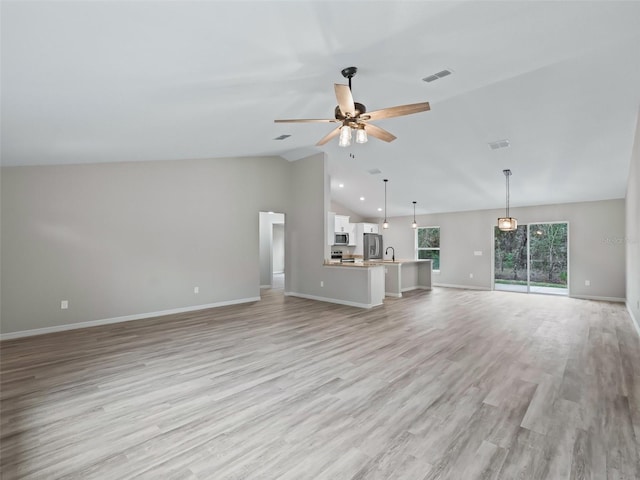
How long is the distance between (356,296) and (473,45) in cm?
472

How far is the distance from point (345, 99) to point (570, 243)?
7.93 metres

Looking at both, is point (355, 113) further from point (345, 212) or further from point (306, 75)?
point (345, 212)

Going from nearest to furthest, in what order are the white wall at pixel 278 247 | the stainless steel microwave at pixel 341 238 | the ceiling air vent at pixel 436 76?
the ceiling air vent at pixel 436 76 → the stainless steel microwave at pixel 341 238 → the white wall at pixel 278 247

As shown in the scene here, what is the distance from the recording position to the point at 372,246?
767 cm

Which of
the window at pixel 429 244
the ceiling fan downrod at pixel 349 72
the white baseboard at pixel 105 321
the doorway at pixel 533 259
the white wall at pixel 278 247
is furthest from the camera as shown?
the white wall at pixel 278 247

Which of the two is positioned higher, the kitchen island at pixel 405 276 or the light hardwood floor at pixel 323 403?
the kitchen island at pixel 405 276

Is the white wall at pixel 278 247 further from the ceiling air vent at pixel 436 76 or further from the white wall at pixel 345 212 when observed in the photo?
the ceiling air vent at pixel 436 76

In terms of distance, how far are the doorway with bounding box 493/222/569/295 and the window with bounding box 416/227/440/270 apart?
1.73 meters

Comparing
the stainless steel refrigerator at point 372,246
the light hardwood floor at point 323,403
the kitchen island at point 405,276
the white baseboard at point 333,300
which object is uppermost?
the stainless steel refrigerator at point 372,246

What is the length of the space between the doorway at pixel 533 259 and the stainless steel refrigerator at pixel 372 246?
3.72 meters

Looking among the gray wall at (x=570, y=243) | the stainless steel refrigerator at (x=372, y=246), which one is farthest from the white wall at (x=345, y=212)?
the stainless steel refrigerator at (x=372, y=246)

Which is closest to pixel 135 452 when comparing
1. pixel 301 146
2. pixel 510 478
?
pixel 510 478

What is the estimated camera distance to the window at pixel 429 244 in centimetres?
1024

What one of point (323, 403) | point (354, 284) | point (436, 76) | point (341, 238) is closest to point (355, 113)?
point (436, 76)
